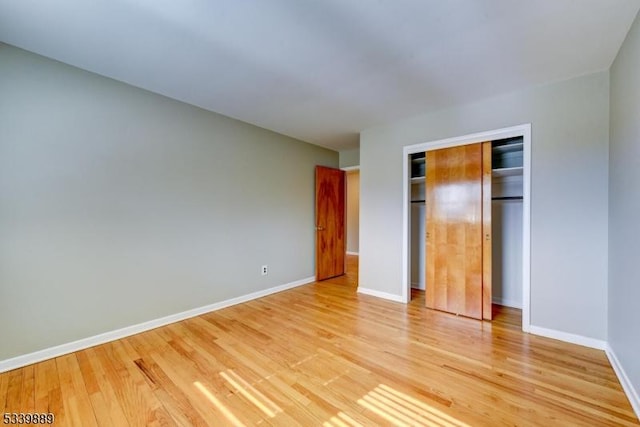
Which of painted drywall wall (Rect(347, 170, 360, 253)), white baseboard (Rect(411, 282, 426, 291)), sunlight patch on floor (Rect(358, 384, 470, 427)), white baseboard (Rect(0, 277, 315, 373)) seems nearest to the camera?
sunlight patch on floor (Rect(358, 384, 470, 427))

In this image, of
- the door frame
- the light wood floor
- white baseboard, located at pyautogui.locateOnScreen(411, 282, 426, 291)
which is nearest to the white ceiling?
the door frame

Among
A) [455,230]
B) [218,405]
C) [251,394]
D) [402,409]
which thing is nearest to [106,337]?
[218,405]

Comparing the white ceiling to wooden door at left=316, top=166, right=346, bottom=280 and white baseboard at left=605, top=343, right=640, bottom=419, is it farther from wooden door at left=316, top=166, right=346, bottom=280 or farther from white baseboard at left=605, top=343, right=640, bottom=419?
white baseboard at left=605, top=343, right=640, bottom=419

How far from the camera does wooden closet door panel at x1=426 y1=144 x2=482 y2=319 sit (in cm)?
303

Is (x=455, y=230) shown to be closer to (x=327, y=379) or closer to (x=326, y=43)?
(x=327, y=379)

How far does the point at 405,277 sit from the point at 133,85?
3.80 meters

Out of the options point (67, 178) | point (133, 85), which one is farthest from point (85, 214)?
point (133, 85)

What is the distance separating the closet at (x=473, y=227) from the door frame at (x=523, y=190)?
0.10 metres

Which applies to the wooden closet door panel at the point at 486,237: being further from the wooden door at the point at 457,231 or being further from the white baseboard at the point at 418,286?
the white baseboard at the point at 418,286

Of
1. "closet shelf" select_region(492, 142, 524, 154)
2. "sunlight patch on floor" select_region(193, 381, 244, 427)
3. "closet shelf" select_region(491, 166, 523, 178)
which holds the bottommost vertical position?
"sunlight patch on floor" select_region(193, 381, 244, 427)

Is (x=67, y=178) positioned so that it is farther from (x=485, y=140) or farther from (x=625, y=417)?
(x=625, y=417)

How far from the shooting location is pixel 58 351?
2227mm

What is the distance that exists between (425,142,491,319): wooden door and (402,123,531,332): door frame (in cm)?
9

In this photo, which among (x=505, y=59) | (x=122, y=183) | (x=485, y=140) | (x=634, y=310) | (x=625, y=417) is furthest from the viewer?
(x=485, y=140)
